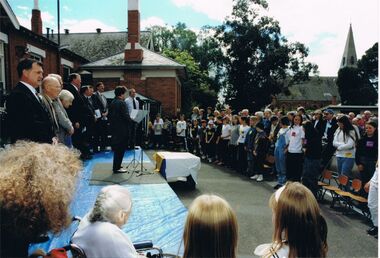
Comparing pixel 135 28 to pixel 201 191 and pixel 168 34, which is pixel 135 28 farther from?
pixel 168 34

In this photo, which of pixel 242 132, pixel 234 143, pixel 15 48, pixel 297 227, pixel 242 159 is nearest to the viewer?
pixel 297 227

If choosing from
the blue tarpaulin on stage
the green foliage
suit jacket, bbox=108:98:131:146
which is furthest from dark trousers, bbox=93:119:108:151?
the green foliage

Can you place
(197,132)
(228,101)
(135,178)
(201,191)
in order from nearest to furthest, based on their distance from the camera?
(135,178) < (201,191) < (197,132) < (228,101)

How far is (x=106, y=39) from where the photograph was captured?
3072cm

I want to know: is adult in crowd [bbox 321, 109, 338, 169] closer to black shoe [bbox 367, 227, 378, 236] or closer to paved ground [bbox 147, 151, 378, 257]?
paved ground [bbox 147, 151, 378, 257]

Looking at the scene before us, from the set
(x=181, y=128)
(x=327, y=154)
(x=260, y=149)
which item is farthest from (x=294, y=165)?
(x=181, y=128)

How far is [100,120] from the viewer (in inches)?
377

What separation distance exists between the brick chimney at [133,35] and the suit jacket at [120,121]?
15.6m

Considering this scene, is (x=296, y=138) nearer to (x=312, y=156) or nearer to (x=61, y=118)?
(x=312, y=156)

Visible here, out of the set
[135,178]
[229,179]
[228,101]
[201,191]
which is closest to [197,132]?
[229,179]

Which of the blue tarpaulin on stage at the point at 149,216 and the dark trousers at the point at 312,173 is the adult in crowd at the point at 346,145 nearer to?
the dark trousers at the point at 312,173

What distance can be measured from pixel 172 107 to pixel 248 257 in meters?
18.1

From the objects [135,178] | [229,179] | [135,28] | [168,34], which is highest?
[168,34]

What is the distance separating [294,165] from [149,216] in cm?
464
